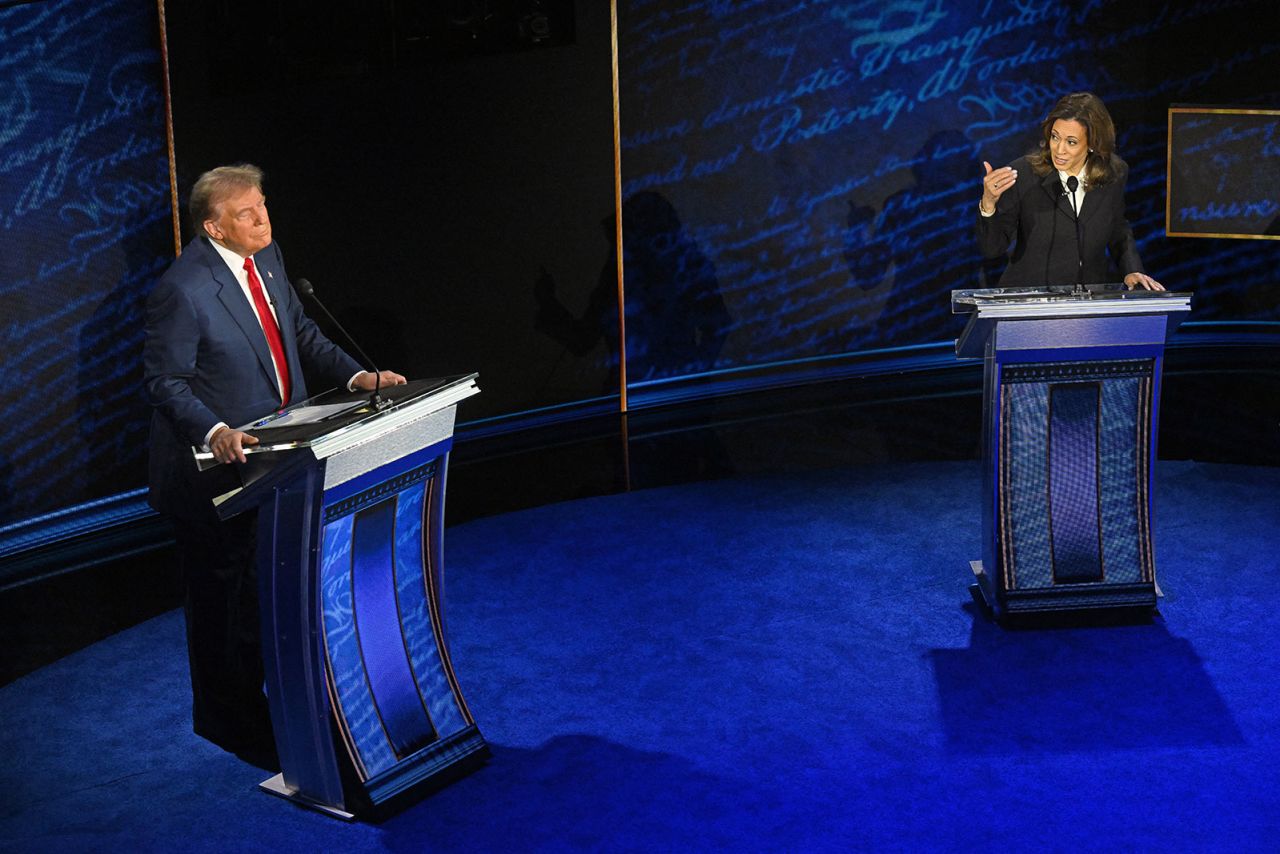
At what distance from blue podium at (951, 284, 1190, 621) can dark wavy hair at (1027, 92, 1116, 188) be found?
1.40 ft

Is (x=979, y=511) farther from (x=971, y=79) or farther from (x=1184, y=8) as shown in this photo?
(x=1184, y=8)

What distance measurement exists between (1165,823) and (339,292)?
4.27 m

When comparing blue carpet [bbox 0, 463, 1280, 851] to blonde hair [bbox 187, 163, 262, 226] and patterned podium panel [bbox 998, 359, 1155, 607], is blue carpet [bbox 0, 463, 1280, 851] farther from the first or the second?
blonde hair [bbox 187, 163, 262, 226]

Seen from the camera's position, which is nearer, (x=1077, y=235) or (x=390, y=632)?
(x=390, y=632)

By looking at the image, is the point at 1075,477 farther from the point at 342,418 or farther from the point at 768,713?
the point at 342,418

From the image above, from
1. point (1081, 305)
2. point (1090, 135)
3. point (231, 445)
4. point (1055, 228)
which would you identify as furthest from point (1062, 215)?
point (231, 445)

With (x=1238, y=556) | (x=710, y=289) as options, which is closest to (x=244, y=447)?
(x=1238, y=556)

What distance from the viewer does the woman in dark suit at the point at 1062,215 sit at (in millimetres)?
4207

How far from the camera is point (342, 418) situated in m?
2.82

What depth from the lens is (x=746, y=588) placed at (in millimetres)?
4547

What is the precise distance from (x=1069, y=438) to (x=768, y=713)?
47.6 inches

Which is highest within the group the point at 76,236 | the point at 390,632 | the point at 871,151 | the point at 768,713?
the point at 871,151

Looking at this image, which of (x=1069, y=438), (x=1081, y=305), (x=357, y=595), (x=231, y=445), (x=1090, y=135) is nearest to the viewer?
(x=231, y=445)

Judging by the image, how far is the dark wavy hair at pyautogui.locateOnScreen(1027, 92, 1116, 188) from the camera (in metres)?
4.11
